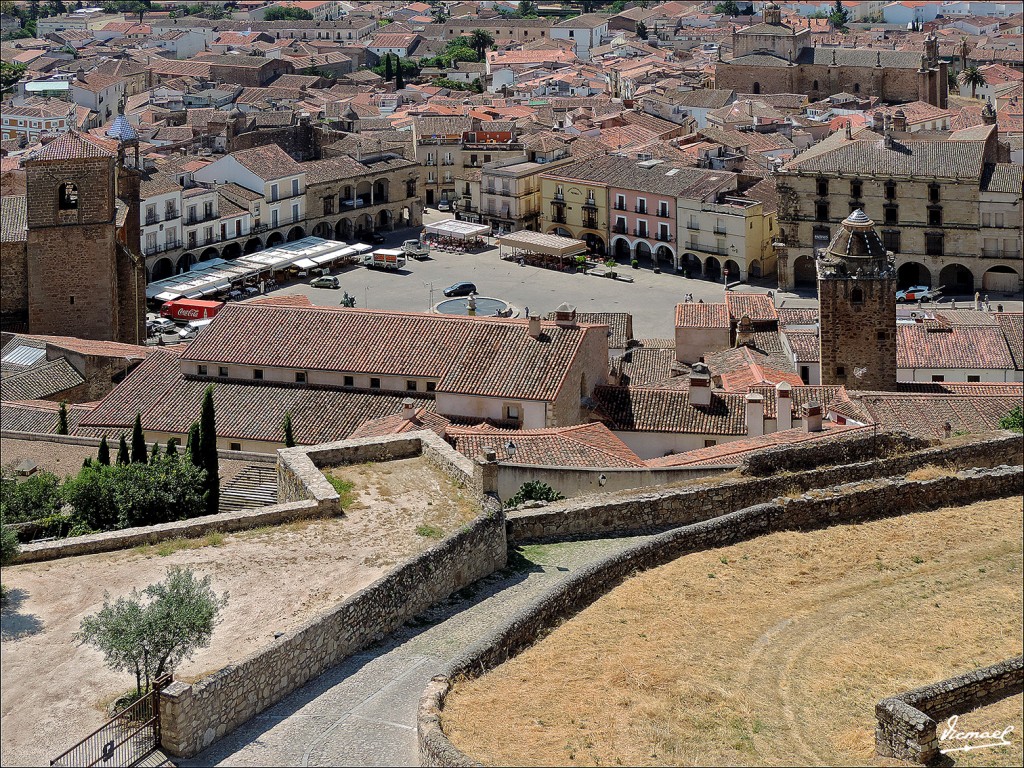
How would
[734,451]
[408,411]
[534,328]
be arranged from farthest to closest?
[534,328] < [408,411] < [734,451]

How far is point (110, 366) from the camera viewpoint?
1486 inches

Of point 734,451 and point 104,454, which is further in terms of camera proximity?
point 104,454

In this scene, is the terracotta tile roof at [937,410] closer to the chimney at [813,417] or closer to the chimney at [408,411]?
the chimney at [813,417]

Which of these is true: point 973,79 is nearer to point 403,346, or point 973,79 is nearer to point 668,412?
point 403,346

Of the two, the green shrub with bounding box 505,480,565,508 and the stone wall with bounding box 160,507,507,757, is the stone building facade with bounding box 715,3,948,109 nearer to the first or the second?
the green shrub with bounding box 505,480,565,508

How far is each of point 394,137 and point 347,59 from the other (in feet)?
163

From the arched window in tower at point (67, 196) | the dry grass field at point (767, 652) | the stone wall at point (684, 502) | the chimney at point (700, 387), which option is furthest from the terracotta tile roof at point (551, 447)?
the arched window in tower at point (67, 196)

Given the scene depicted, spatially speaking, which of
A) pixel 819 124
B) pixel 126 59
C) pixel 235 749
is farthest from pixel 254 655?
pixel 126 59

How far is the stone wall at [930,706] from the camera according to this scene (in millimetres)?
12133

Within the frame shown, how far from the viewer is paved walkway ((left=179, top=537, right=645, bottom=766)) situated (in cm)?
1269

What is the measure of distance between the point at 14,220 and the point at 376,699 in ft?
103

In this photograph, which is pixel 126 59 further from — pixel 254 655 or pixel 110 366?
pixel 254 655

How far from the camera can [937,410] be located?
28.4m

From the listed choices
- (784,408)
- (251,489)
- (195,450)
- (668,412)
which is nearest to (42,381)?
(195,450)
